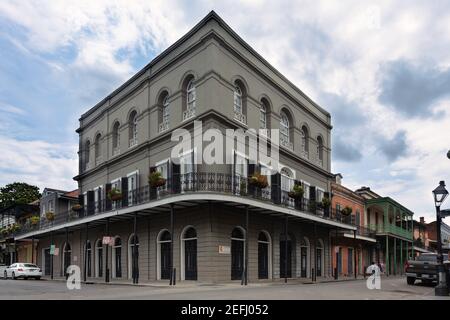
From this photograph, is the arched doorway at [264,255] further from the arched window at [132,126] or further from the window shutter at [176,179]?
the arched window at [132,126]

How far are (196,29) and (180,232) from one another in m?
9.66

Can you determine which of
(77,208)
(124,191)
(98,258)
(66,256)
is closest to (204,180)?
(124,191)

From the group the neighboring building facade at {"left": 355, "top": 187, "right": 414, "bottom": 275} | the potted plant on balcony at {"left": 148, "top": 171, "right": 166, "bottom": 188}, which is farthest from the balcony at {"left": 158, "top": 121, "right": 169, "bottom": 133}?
the neighboring building facade at {"left": 355, "top": 187, "right": 414, "bottom": 275}

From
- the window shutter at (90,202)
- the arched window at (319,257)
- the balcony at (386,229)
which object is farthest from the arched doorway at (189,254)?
the balcony at (386,229)

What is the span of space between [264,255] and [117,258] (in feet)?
28.5

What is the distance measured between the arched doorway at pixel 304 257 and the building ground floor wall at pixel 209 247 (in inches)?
0.5

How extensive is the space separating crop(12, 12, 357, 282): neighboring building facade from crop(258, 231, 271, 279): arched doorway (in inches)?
2.0

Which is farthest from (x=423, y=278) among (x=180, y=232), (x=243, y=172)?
(x=180, y=232)

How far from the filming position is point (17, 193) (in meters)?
60.7

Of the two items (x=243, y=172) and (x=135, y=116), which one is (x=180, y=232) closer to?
(x=243, y=172)

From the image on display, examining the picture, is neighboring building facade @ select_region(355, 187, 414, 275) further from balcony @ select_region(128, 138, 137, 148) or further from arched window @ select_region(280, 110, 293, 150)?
balcony @ select_region(128, 138, 137, 148)

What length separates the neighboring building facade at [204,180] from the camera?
21.8 meters

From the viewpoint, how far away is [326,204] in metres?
28.9

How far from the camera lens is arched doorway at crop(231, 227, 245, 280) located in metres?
22.6
